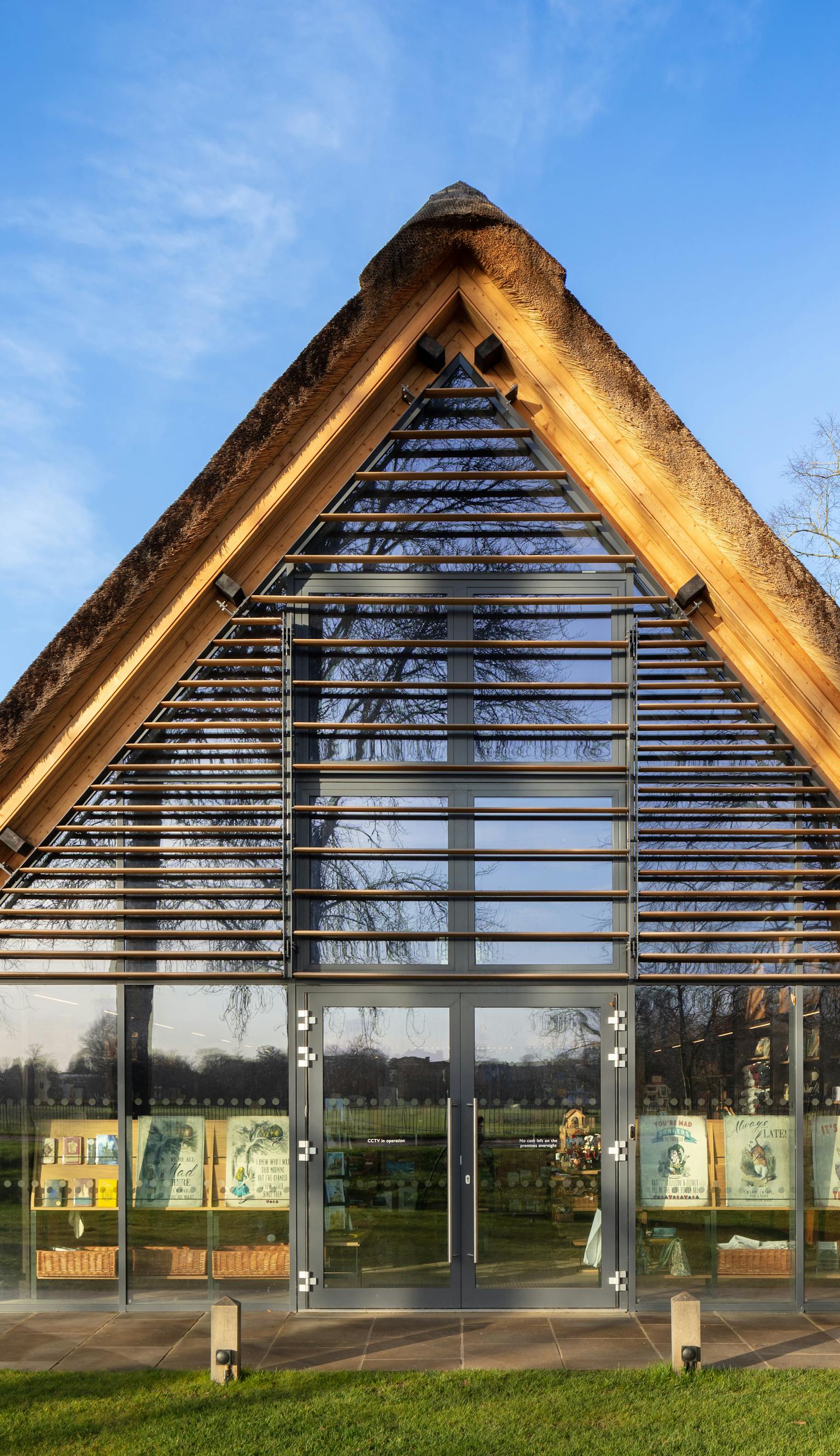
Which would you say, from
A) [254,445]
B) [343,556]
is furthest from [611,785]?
[254,445]

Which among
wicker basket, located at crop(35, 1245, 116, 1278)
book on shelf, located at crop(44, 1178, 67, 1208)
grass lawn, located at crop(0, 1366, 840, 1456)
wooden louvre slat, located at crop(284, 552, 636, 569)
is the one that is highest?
wooden louvre slat, located at crop(284, 552, 636, 569)

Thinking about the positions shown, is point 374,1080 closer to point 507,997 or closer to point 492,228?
point 507,997

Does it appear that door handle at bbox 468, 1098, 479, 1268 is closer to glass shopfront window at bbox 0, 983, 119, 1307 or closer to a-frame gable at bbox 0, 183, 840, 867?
glass shopfront window at bbox 0, 983, 119, 1307

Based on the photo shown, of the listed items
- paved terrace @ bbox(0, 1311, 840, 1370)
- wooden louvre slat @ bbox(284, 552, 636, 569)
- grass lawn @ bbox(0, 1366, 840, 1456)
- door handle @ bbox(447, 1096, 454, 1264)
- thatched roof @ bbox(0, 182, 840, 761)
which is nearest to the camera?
grass lawn @ bbox(0, 1366, 840, 1456)

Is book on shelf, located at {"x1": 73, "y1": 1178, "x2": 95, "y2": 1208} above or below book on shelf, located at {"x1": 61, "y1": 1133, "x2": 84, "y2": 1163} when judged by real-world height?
below

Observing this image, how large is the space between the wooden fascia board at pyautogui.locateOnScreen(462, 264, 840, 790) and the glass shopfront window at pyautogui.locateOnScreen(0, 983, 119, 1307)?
5199 millimetres

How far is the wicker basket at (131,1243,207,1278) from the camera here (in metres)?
7.63

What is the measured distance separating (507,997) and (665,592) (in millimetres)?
3195

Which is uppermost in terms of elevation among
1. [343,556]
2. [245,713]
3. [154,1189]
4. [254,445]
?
[254,445]

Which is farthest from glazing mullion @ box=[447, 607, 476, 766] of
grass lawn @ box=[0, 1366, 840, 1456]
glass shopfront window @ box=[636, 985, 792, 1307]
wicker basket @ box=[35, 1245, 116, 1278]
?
wicker basket @ box=[35, 1245, 116, 1278]

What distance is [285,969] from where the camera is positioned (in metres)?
7.64

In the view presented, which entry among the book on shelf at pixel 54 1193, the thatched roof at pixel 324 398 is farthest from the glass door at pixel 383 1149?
the thatched roof at pixel 324 398

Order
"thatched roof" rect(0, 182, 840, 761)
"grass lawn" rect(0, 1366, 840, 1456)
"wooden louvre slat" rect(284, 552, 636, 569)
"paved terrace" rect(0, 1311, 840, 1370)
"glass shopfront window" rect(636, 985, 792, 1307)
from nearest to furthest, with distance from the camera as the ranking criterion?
"grass lawn" rect(0, 1366, 840, 1456) → "paved terrace" rect(0, 1311, 840, 1370) → "thatched roof" rect(0, 182, 840, 761) → "glass shopfront window" rect(636, 985, 792, 1307) → "wooden louvre slat" rect(284, 552, 636, 569)

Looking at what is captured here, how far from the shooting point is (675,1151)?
25.0ft
